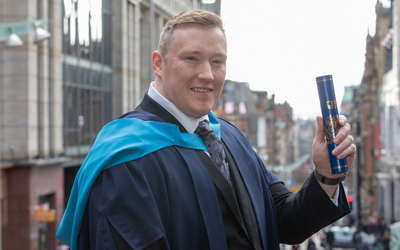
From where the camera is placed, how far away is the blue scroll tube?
2.52 metres

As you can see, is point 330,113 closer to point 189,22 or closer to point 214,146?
point 214,146

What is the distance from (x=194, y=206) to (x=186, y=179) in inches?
5.9

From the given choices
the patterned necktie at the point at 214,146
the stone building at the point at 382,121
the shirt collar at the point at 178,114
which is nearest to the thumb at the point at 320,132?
the patterned necktie at the point at 214,146

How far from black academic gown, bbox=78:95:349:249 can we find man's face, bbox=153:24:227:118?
0.15m

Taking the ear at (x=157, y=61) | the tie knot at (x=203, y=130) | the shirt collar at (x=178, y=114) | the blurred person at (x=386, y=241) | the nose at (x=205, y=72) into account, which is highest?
the ear at (x=157, y=61)

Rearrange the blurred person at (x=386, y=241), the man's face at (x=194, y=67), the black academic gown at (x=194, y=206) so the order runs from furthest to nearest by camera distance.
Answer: the blurred person at (x=386, y=241) → the man's face at (x=194, y=67) → the black academic gown at (x=194, y=206)

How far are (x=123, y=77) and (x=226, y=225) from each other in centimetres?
2259

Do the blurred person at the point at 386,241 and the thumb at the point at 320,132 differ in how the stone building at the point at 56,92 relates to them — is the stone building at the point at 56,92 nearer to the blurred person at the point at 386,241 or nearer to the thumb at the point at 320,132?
the thumb at the point at 320,132

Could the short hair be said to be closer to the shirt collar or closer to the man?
the man

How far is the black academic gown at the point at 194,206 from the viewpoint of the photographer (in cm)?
219

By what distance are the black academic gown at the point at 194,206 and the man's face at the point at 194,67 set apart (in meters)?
0.15

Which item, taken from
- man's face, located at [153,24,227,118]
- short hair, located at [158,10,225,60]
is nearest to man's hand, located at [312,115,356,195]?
man's face, located at [153,24,227,118]

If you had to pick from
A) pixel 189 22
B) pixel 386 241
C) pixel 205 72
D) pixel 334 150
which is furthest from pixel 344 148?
pixel 386 241

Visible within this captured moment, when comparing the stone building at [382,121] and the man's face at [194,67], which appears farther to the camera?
the stone building at [382,121]
